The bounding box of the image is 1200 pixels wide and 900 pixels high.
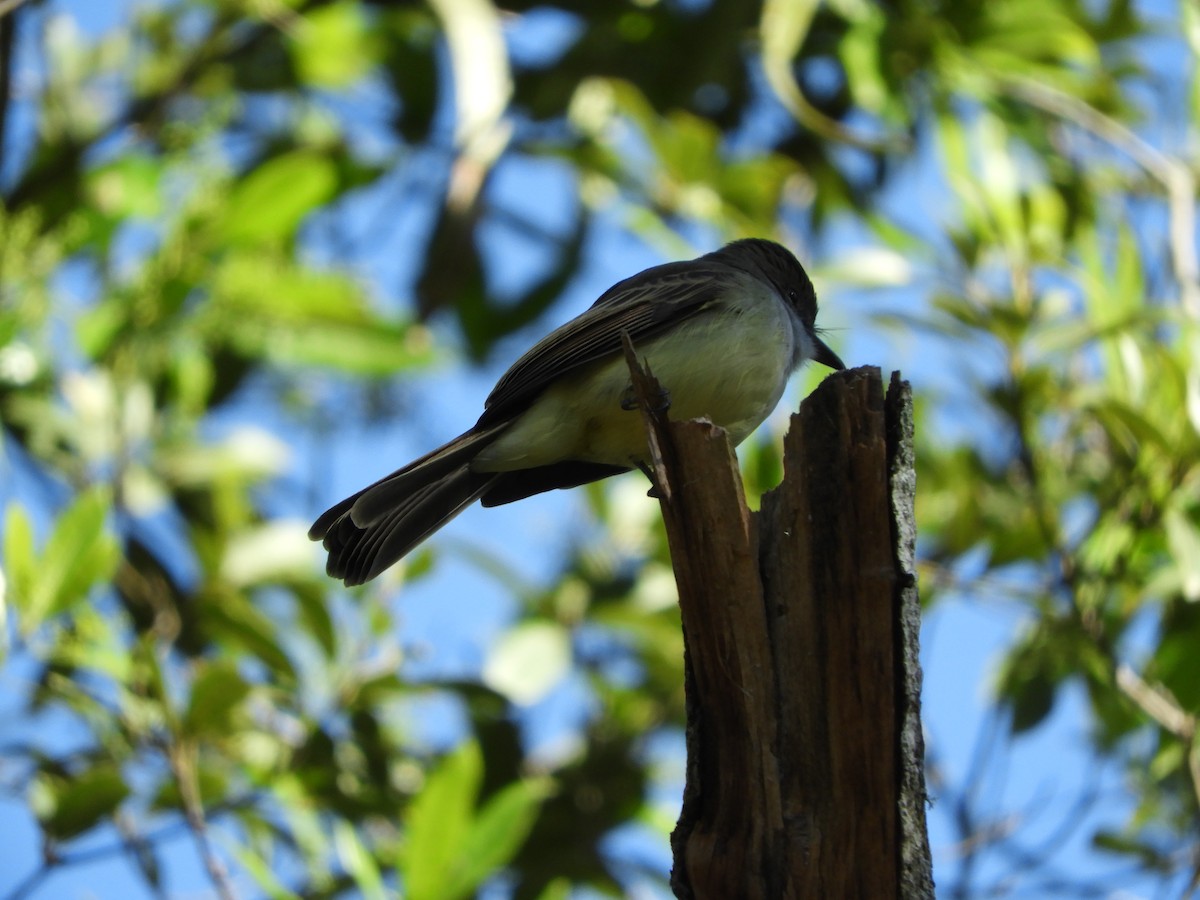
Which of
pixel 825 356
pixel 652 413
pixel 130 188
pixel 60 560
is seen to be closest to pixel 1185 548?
pixel 825 356

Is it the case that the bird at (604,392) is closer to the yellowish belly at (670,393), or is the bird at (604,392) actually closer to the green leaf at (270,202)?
the yellowish belly at (670,393)

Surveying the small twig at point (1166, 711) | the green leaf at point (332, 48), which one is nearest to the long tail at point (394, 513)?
the small twig at point (1166, 711)

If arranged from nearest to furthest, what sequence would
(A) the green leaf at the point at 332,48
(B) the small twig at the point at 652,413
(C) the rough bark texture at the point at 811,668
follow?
1. (C) the rough bark texture at the point at 811,668
2. (B) the small twig at the point at 652,413
3. (A) the green leaf at the point at 332,48

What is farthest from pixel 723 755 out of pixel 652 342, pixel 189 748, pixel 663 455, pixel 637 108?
pixel 637 108

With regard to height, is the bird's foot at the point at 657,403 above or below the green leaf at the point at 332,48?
below

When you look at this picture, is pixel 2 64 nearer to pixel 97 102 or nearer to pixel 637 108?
pixel 97 102

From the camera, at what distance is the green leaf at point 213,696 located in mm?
4328

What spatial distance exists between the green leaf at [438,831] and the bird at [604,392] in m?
0.87

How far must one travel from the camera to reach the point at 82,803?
4.14 metres

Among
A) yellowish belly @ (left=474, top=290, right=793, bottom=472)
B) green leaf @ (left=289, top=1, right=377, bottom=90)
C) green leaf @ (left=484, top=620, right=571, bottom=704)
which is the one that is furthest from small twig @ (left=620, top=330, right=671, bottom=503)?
green leaf @ (left=289, top=1, right=377, bottom=90)

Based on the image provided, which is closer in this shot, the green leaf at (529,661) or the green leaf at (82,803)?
the green leaf at (82,803)

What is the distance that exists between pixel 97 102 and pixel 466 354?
2103 millimetres

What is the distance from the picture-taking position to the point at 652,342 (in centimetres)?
407

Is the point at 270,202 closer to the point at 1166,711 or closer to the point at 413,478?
the point at 413,478
